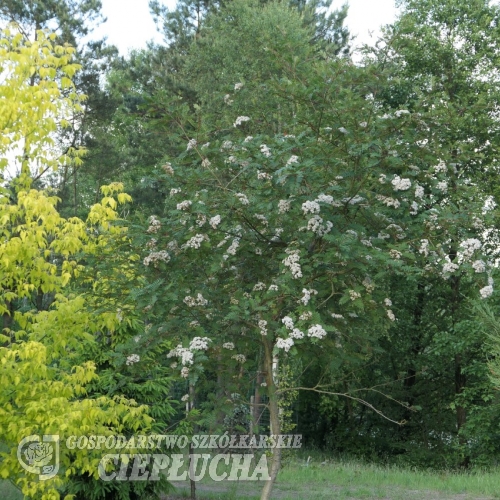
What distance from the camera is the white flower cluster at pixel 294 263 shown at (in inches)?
226

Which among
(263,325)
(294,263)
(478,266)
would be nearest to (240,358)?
(263,325)

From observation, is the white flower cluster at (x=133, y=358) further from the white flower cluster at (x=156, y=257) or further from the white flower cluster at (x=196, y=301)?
the white flower cluster at (x=156, y=257)

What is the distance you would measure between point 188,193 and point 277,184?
31.6 inches

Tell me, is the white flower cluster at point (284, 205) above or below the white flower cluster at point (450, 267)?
above

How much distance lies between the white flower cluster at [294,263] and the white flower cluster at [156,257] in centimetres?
104

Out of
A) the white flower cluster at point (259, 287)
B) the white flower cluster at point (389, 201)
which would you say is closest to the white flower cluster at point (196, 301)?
the white flower cluster at point (259, 287)

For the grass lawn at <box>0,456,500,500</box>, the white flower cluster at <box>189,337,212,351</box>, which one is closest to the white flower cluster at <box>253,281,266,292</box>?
the white flower cluster at <box>189,337,212,351</box>

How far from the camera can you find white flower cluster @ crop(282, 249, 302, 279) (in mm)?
5738

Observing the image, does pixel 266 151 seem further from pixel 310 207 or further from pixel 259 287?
pixel 259 287

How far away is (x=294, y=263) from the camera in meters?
5.78

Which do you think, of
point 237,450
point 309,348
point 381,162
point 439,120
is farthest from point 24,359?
point 237,450

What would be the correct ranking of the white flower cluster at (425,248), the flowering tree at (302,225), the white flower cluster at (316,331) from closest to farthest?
the white flower cluster at (316,331) < the flowering tree at (302,225) < the white flower cluster at (425,248)

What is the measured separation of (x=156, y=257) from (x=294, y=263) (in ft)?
3.91

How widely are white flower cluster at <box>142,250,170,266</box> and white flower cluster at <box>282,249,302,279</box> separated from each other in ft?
3.40
